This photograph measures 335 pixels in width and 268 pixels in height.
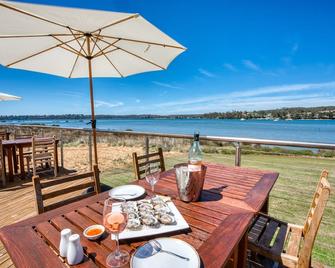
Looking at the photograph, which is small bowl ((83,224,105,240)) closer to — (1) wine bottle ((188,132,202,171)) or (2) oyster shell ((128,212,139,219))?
(2) oyster shell ((128,212,139,219))

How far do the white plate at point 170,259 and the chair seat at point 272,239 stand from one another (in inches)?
39.3

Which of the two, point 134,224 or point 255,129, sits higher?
point 134,224

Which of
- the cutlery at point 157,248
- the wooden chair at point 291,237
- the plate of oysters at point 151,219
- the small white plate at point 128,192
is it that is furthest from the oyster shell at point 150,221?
the wooden chair at point 291,237

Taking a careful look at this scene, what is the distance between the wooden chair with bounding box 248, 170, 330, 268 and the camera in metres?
1.15

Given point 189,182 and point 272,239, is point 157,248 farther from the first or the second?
point 272,239

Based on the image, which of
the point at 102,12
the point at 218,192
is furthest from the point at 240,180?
the point at 102,12

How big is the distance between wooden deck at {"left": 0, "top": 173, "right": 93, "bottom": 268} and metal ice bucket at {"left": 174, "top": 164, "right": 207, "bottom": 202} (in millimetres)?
1884

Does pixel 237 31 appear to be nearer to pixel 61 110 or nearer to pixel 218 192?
pixel 218 192

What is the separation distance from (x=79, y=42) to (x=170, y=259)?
2977 mm

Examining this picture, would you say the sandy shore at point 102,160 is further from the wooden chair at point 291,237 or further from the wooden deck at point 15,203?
the wooden chair at point 291,237

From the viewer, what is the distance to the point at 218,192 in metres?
1.58

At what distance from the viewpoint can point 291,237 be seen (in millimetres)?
1702

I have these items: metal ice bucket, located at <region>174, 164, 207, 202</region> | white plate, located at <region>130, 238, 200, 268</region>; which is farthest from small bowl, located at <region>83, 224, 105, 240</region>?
metal ice bucket, located at <region>174, 164, 207, 202</region>

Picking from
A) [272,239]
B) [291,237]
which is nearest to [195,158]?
[272,239]
